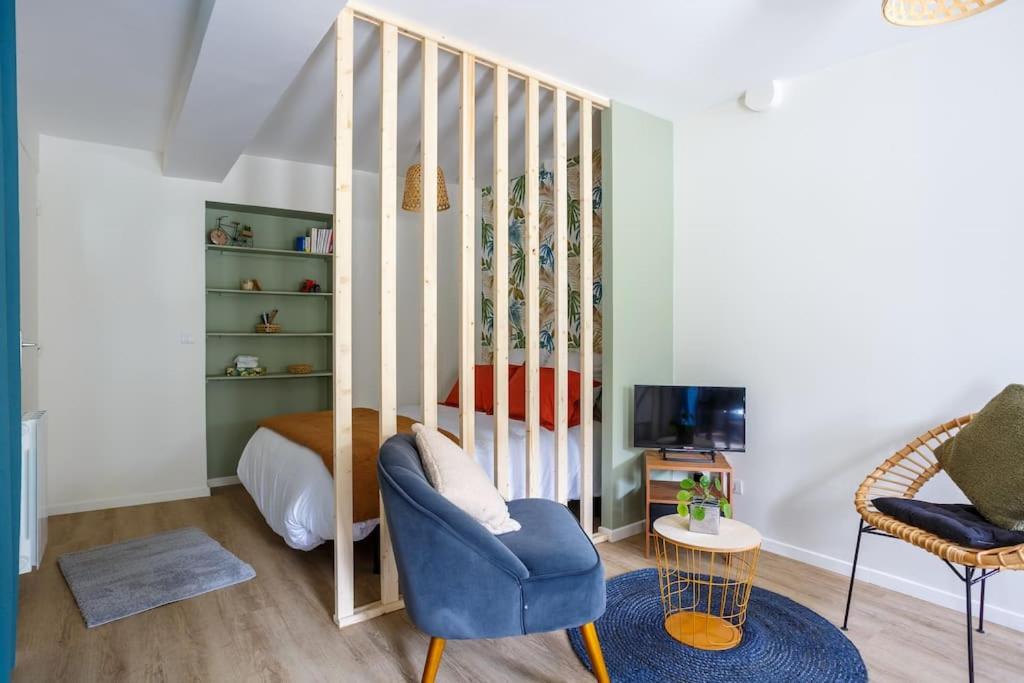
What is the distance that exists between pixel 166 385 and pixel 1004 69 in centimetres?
530

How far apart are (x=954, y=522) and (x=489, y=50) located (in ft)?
9.23

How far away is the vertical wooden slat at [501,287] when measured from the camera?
2.90 meters

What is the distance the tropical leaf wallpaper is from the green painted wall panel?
36 centimetres

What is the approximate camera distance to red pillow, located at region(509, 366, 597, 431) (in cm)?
365

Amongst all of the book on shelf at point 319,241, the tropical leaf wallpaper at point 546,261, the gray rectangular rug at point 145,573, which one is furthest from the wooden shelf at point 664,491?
the book on shelf at point 319,241

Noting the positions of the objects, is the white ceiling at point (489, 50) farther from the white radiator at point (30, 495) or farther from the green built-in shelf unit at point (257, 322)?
the white radiator at point (30, 495)

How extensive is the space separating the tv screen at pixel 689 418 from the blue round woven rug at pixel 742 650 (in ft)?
2.87

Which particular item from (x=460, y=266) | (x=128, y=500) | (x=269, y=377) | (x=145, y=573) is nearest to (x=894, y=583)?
(x=460, y=266)

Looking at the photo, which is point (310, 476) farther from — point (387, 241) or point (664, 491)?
point (664, 491)

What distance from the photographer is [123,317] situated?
412 cm

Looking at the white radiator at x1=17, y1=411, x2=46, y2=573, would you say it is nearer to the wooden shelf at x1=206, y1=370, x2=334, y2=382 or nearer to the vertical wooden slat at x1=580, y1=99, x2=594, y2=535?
the wooden shelf at x1=206, y1=370, x2=334, y2=382

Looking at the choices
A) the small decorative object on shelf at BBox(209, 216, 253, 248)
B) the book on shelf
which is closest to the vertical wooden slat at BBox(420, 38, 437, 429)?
the book on shelf

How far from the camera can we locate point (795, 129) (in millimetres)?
3129

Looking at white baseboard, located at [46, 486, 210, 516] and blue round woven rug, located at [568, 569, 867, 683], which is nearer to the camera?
blue round woven rug, located at [568, 569, 867, 683]
